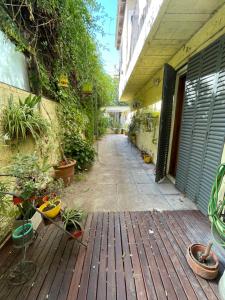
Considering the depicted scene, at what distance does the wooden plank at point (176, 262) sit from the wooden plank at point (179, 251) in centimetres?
3

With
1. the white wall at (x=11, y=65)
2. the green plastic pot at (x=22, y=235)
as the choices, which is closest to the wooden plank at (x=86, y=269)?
the green plastic pot at (x=22, y=235)

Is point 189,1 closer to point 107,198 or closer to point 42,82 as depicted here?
point 42,82

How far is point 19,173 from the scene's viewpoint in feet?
4.36

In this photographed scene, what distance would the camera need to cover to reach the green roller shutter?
1.94m

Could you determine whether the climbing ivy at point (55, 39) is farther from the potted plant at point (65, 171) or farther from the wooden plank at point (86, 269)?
the wooden plank at point (86, 269)

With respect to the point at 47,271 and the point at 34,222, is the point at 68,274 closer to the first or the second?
the point at 47,271

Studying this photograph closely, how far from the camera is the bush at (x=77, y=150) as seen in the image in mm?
3627

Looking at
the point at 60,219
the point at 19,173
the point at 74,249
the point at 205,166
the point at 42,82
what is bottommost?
the point at 74,249

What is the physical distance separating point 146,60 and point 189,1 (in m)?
1.81

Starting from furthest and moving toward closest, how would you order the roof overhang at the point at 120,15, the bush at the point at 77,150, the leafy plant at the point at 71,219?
the roof overhang at the point at 120,15, the bush at the point at 77,150, the leafy plant at the point at 71,219

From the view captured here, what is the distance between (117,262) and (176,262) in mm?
561

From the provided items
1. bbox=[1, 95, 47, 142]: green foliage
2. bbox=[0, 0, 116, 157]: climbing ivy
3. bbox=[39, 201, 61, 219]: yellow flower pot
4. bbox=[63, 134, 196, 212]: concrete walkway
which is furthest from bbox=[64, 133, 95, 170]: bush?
bbox=[39, 201, 61, 219]: yellow flower pot

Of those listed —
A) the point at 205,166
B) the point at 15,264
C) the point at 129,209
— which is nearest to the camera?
the point at 15,264

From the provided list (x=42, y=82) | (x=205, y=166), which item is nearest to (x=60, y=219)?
(x=205, y=166)
